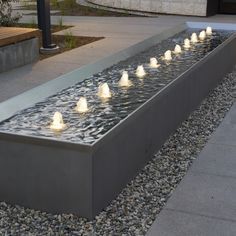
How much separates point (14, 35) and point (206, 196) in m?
4.99

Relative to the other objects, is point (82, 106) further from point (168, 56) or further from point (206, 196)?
point (168, 56)

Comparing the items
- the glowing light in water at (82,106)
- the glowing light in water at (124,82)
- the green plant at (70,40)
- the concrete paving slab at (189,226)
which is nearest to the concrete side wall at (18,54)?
the green plant at (70,40)

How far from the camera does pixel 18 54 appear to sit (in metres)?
8.00

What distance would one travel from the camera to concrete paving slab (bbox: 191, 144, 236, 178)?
4.41 meters

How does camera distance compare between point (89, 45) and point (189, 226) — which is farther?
point (89, 45)

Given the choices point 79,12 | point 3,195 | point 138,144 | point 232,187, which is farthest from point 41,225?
point 79,12

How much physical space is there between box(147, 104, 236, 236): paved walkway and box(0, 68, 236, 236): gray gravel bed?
9 cm

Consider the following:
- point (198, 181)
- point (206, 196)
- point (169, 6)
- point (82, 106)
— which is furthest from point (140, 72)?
point (169, 6)

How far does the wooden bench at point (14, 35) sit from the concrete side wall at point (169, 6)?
834cm

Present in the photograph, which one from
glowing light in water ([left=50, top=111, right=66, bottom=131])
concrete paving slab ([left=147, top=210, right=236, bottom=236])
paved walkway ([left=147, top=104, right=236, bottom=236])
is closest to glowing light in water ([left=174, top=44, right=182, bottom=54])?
paved walkway ([left=147, top=104, right=236, bottom=236])

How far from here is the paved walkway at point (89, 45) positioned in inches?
284

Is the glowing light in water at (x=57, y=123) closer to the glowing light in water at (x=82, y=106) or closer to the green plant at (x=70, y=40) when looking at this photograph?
the glowing light in water at (x=82, y=106)

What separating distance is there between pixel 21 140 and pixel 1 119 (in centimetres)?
79

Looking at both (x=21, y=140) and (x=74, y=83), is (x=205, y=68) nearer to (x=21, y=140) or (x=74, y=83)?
(x=74, y=83)
